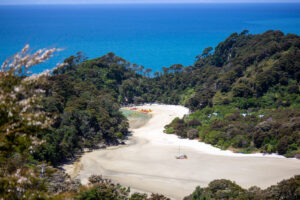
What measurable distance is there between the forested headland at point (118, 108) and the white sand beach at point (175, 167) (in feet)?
4.51

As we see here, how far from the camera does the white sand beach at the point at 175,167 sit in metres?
15.4

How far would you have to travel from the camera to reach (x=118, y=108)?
29812 mm

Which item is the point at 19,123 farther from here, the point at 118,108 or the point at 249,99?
the point at 249,99

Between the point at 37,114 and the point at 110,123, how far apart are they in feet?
71.7

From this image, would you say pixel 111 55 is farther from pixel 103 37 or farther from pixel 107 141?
pixel 103 37

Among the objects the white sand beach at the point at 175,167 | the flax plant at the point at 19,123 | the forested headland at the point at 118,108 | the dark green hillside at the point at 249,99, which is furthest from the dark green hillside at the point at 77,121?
the flax plant at the point at 19,123

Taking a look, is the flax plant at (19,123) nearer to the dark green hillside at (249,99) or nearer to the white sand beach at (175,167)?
the white sand beach at (175,167)

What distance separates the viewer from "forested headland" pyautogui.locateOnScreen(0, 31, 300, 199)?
4129 millimetres

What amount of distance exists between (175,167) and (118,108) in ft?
43.2

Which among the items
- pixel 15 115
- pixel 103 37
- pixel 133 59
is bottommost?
pixel 15 115

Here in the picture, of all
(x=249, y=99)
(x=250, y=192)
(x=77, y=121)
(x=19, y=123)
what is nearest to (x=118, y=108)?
(x=77, y=121)

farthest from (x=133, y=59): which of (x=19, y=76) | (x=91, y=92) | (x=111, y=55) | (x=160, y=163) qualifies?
(x=19, y=76)

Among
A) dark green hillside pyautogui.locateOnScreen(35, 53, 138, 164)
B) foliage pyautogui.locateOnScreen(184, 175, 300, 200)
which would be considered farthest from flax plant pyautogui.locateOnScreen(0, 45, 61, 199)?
dark green hillside pyautogui.locateOnScreen(35, 53, 138, 164)

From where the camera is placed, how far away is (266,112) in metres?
26.4
